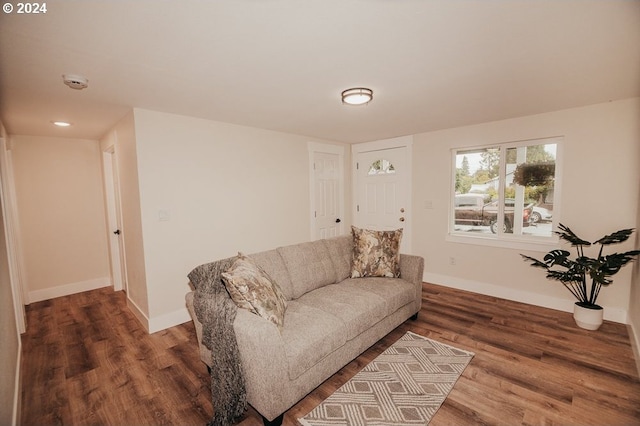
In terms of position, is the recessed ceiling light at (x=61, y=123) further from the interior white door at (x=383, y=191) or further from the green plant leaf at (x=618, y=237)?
the green plant leaf at (x=618, y=237)

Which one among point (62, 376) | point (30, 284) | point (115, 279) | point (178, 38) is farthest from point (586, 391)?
point (30, 284)

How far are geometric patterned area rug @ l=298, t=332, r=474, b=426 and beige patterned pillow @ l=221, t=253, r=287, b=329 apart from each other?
0.67m

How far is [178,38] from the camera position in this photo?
5.22ft

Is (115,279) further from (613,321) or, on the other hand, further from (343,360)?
(613,321)

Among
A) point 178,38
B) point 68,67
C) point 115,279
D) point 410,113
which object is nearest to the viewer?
point 178,38

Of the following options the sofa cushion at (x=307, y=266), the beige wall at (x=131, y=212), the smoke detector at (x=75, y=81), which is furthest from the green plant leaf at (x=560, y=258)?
the smoke detector at (x=75, y=81)

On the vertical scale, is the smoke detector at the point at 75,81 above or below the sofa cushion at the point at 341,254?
above

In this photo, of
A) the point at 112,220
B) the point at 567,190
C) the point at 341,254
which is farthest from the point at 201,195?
the point at 567,190

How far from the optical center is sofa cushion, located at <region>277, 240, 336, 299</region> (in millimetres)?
2600

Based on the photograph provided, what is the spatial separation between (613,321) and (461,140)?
8.58 ft

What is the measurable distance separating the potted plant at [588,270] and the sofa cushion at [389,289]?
59.2 inches

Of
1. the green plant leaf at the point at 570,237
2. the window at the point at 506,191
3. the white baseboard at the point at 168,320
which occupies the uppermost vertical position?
the window at the point at 506,191

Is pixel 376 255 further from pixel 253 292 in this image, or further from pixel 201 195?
pixel 201 195

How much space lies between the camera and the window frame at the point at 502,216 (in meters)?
3.26
